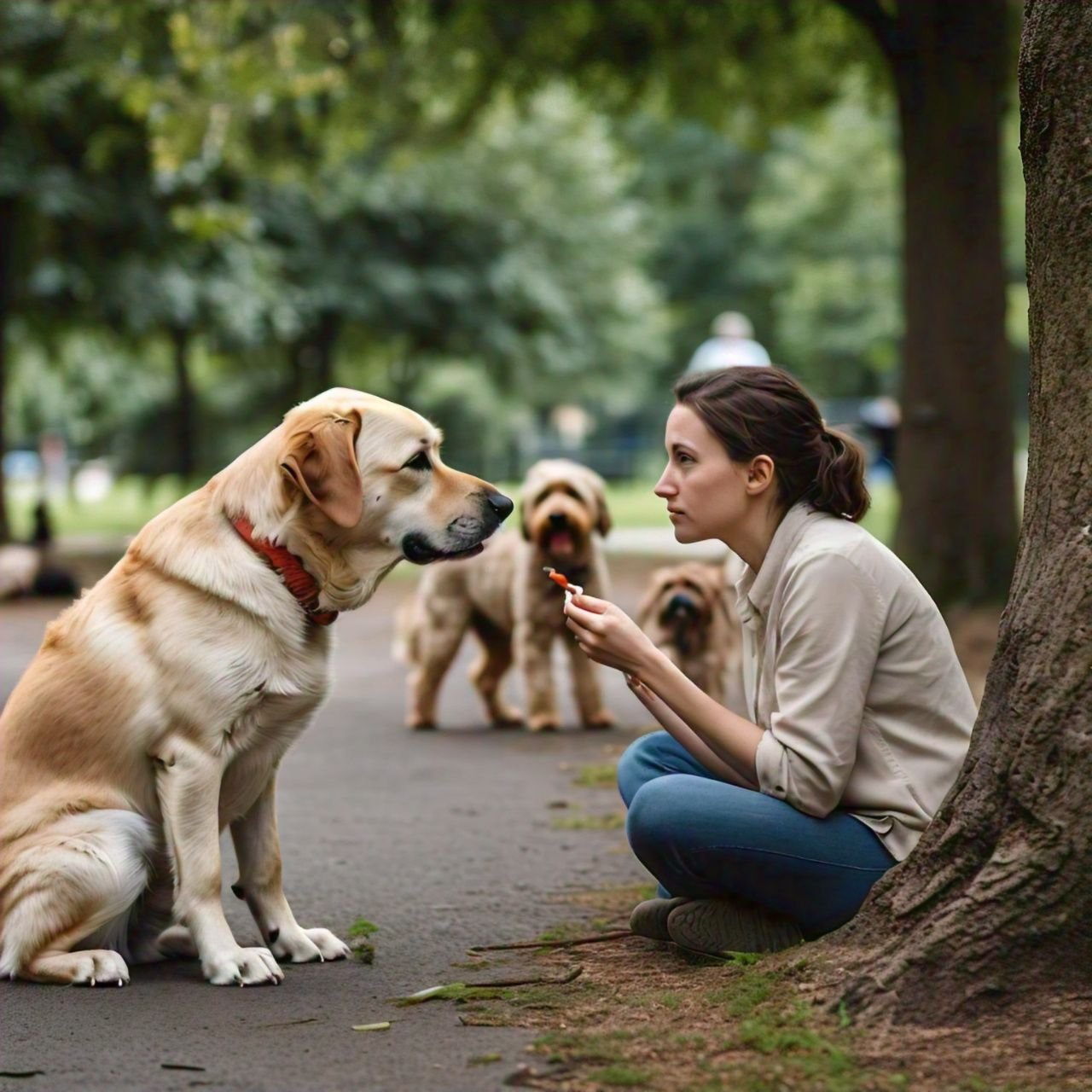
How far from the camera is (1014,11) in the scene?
1321 cm

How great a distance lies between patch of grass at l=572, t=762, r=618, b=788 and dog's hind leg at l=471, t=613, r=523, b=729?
1818 millimetres

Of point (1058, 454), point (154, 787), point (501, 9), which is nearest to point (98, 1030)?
point (154, 787)

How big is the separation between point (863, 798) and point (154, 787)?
1.94 m

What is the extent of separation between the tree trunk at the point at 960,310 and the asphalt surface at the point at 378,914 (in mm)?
2588

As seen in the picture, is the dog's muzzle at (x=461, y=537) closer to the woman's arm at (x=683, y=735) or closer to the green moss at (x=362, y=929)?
the woman's arm at (x=683, y=735)

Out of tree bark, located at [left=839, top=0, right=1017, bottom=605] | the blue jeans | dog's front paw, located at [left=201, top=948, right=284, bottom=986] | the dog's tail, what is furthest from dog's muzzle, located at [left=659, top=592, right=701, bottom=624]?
dog's front paw, located at [left=201, top=948, right=284, bottom=986]

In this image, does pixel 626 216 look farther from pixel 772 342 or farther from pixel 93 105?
pixel 772 342

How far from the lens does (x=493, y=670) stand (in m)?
10.1

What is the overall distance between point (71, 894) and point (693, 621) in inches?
198

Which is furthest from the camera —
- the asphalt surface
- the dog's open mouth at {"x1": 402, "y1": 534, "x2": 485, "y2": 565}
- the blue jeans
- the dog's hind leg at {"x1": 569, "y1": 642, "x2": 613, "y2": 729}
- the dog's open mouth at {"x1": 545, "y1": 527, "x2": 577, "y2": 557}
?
the dog's hind leg at {"x1": 569, "y1": 642, "x2": 613, "y2": 729}

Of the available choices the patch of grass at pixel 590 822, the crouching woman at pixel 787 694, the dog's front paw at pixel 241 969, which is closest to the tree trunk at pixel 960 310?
the patch of grass at pixel 590 822

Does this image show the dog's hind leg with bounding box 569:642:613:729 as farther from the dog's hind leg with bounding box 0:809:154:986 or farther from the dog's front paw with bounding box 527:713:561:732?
the dog's hind leg with bounding box 0:809:154:986

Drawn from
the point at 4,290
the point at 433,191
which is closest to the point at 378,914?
the point at 4,290

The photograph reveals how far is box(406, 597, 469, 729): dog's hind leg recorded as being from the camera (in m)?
9.75
